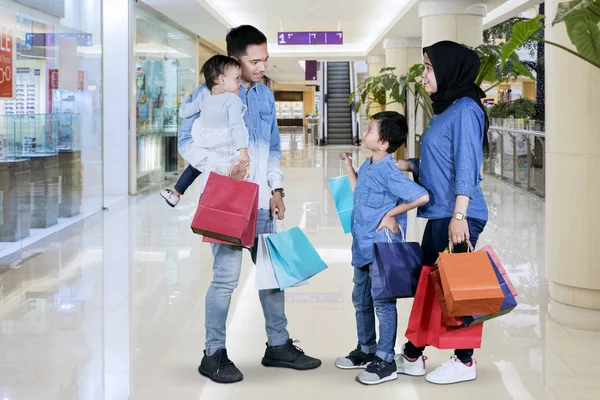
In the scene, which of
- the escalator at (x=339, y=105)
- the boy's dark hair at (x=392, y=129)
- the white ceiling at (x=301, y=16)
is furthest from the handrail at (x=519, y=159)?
the escalator at (x=339, y=105)

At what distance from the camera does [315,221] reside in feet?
31.5

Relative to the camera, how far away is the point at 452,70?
3564mm

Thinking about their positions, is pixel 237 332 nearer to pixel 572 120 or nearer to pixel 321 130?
pixel 572 120

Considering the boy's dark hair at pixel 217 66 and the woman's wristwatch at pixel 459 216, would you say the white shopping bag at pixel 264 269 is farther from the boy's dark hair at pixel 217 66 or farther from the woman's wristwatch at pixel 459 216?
the woman's wristwatch at pixel 459 216

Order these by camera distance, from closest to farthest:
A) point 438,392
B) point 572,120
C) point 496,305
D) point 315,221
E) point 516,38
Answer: point 496,305 < point 438,392 < point 516,38 < point 572,120 < point 315,221

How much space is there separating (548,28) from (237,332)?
282cm

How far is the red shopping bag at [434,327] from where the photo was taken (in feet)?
11.9

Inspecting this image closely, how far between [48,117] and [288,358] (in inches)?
231

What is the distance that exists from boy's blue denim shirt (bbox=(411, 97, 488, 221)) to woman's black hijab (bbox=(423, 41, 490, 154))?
4 cm

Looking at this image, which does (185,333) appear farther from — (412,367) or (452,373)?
(452,373)

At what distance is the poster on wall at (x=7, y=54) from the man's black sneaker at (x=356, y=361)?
4703 millimetres

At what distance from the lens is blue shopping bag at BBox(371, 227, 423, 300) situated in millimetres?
3580

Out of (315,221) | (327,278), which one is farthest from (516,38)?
(315,221)

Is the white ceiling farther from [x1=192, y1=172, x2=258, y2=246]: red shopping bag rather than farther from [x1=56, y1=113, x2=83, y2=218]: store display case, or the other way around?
[x1=192, y1=172, x2=258, y2=246]: red shopping bag
